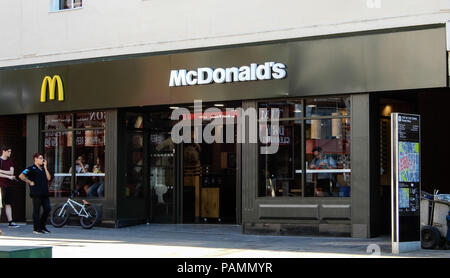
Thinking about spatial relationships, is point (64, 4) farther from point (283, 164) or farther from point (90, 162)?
point (283, 164)

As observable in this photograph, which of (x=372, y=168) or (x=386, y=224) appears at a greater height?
(x=372, y=168)

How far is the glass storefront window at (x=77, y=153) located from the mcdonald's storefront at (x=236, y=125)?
3 cm

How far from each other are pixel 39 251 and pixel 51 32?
12.3 metres

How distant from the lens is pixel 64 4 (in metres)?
19.3

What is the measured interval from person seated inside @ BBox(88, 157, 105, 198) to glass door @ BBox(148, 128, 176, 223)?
139cm

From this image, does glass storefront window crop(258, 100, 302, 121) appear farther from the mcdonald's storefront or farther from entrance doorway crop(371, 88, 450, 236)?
entrance doorway crop(371, 88, 450, 236)

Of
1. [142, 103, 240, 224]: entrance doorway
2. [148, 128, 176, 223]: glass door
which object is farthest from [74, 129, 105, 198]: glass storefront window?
[148, 128, 176, 223]: glass door

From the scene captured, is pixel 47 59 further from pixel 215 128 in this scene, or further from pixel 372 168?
pixel 372 168

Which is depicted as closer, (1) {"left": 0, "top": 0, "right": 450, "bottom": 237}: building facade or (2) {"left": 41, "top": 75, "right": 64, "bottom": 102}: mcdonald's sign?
(1) {"left": 0, "top": 0, "right": 450, "bottom": 237}: building facade

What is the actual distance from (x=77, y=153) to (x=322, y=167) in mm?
6805

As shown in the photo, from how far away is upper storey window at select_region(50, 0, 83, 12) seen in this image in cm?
1900

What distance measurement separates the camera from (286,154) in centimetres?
1596

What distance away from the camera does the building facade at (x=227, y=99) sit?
48.6ft
